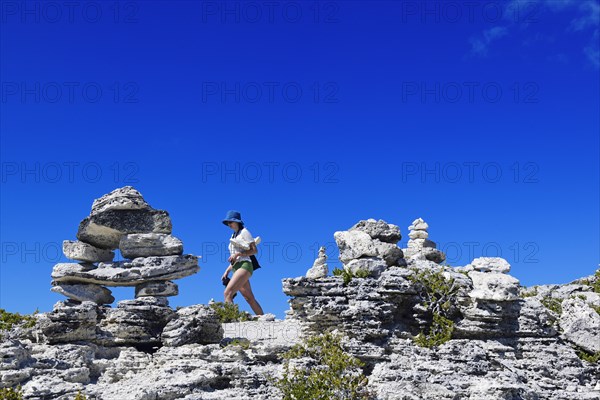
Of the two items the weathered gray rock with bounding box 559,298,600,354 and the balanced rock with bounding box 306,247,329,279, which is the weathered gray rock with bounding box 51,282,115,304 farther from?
the weathered gray rock with bounding box 559,298,600,354

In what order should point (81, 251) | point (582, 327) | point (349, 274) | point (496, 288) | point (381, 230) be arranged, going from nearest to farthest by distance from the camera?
1. point (496, 288)
2. point (349, 274)
3. point (582, 327)
4. point (81, 251)
5. point (381, 230)

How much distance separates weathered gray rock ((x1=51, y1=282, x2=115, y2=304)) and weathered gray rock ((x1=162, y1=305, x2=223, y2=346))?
382 cm

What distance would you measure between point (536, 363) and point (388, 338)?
5.44 m

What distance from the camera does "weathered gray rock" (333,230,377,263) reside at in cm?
2675

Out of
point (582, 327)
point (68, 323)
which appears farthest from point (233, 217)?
point (582, 327)

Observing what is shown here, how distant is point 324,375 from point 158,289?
28.3 feet

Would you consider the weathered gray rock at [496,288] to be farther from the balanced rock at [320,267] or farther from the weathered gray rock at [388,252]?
the balanced rock at [320,267]

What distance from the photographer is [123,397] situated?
781 inches

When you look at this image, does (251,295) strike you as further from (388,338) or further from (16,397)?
(16,397)

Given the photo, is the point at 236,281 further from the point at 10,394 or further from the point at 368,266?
the point at 10,394

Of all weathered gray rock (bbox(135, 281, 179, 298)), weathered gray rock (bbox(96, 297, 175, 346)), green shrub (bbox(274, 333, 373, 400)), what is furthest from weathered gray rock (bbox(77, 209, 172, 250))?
green shrub (bbox(274, 333, 373, 400))

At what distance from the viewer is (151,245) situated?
87.7ft

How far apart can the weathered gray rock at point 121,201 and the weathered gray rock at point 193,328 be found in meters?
4.80

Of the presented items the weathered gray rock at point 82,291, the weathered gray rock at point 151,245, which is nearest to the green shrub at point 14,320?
the weathered gray rock at point 82,291
